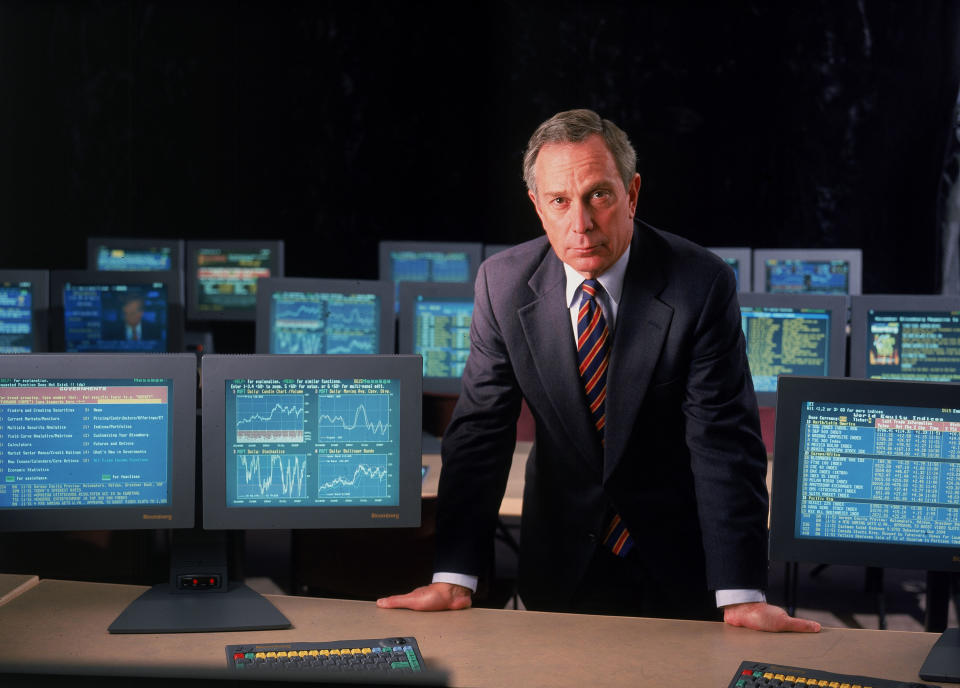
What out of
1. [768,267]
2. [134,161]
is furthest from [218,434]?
[134,161]

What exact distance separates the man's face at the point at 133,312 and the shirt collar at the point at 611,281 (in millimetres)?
3022

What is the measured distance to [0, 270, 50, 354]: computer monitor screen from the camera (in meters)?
4.39

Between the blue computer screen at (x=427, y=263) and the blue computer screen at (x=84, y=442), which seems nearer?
the blue computer screen at (x=84, y=442)

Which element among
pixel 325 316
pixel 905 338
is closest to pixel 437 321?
pixel 325 316

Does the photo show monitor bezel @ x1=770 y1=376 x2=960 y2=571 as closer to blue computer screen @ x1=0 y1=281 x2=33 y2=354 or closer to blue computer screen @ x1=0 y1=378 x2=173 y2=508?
blue computer screen @ x1=0 y1=378 x2=173 y2=508

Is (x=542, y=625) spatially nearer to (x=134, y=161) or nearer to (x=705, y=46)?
(x=705, y=46)

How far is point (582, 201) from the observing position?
1894 mm

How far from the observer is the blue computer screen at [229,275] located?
19.8 ft

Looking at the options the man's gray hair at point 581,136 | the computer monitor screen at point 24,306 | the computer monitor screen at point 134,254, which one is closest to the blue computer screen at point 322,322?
the computer monitor screen at point 24,306

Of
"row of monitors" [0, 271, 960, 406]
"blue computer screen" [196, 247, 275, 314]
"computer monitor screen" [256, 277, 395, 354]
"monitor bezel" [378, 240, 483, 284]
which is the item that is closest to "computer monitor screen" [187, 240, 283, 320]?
"blue computer screen" [196, 247, 275, 314]

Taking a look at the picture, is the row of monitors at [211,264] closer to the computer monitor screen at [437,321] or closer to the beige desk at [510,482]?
the computer monitor screen at [437,321]

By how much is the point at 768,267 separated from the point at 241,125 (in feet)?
14.5

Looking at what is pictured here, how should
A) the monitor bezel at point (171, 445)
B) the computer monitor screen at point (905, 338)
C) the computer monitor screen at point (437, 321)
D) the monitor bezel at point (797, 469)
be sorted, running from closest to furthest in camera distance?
the monitor bezel at point (797, 469), the monitor bezel at point (171, 445), the computer monitor screen at point (905, 338), the computer monitor screen at point (437, 321)

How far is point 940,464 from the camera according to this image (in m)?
1.83
